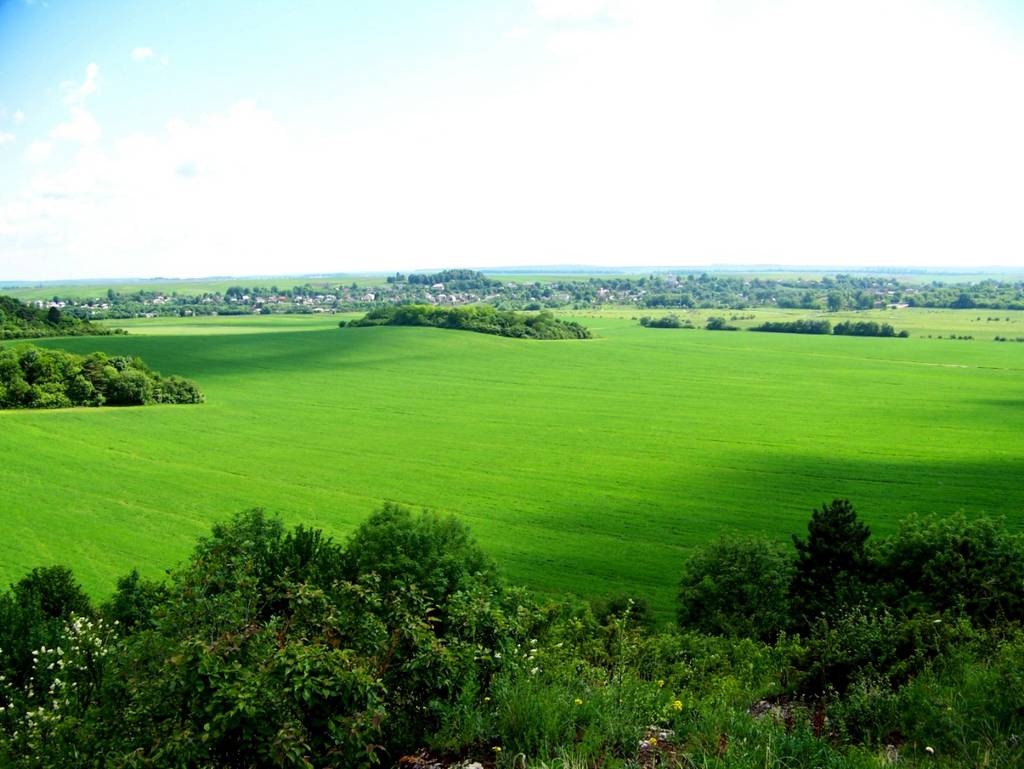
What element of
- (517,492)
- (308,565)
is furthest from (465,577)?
(517,492)

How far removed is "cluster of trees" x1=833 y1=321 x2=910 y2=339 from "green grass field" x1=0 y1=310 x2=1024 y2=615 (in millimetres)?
35402

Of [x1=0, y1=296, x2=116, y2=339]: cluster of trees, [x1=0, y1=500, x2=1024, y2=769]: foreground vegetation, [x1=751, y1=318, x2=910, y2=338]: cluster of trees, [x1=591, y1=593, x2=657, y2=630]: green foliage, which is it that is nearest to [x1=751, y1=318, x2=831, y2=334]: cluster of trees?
[x1=751, y1=318, x2=910, y2=338]: cluster of trees

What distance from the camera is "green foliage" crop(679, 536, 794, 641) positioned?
24.6 meters

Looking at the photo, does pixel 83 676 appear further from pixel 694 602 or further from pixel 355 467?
pixel 355 467

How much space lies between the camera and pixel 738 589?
1032 inches

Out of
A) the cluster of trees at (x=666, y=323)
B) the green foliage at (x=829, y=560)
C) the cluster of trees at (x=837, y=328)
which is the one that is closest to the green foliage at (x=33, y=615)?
the green foliage at (x=829, y=560)

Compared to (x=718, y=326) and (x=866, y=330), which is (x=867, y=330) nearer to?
(x=866, y=330)

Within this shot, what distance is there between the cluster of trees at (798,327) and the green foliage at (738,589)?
143 m

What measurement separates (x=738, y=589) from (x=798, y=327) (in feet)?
489

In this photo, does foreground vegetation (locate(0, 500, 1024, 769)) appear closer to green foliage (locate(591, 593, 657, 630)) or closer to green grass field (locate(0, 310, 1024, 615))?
green foliage (locate(591, 593, 657, 630))

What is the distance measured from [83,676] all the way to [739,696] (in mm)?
11309

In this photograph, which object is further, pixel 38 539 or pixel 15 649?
pixel 38 539

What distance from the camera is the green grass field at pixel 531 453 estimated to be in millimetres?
38875

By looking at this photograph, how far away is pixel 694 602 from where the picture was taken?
2625cm
